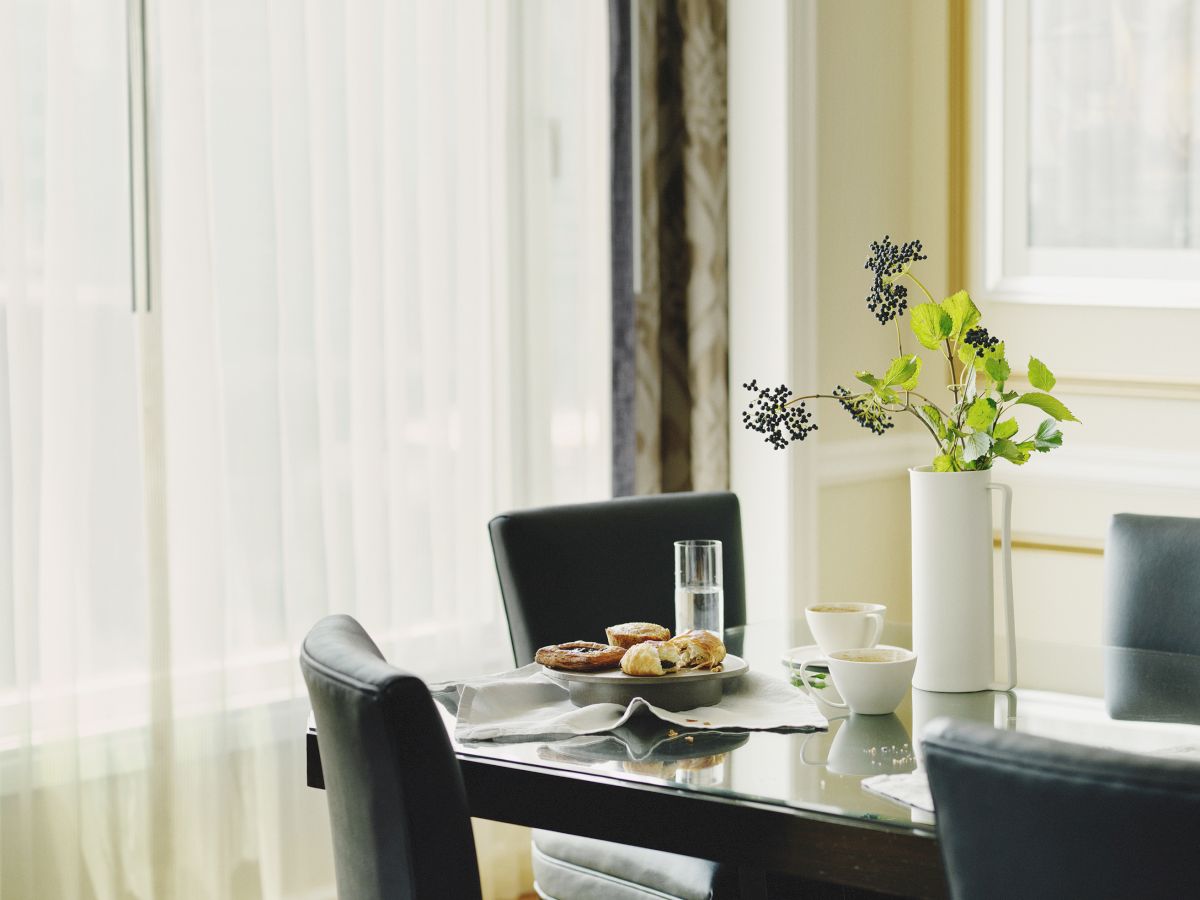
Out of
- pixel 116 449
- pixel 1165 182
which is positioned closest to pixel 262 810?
pixel 116 449

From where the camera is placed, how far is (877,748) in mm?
1473

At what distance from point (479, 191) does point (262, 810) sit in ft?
4.12

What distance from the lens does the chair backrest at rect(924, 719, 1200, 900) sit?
0.92m

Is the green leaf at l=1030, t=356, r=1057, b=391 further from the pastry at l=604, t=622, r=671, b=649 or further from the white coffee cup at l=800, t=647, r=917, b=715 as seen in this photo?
the pastry at l=604, t=622, r=671, b=649

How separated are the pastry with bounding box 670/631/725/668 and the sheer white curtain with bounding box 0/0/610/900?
1.14 m

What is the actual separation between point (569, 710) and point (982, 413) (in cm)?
57

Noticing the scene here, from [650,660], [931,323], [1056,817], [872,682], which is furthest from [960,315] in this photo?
[1056,817]

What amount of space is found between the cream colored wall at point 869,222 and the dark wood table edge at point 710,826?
1989mm

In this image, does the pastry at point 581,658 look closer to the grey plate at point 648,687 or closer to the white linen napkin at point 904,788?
the grey plate at point 648,687

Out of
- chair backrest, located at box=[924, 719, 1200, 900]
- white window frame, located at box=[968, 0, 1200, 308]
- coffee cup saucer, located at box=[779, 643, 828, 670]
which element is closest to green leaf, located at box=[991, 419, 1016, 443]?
coffee cup saucer, located at box=[779, 643, 828, 670]

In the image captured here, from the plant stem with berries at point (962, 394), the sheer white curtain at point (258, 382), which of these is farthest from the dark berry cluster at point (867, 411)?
the sheer white curtain at point (258, 382)

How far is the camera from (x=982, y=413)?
1.66 metres

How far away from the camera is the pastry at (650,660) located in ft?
5.16

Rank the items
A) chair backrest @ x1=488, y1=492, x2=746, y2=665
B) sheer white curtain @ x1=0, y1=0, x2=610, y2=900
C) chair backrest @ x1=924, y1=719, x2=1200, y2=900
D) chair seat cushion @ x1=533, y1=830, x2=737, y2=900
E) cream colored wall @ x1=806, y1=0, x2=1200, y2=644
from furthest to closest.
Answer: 1. cream colored wall @ x1=806, y1=0, x2=1200, y2=644
2. sheer white curtain @ x1=0, y1=0, x2=610, y2=900
3. chair backrest @ x1=488, y1=492, x2=746, y2=665
4. chair seat cushion @ x1=533, y1=830, x2=737, y2=900
5. chair backrest @ x1=924, y1=719, x2=1200, y2=900
